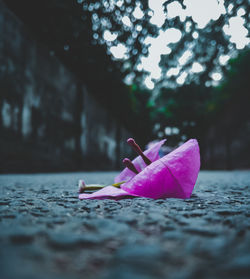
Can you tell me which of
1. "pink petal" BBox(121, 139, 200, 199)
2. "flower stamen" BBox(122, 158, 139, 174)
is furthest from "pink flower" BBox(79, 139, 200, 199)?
"flower stamen" BBox(122, 158, 139, 174)

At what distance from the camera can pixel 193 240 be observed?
0.66 meters

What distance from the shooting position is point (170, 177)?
1.23 meters

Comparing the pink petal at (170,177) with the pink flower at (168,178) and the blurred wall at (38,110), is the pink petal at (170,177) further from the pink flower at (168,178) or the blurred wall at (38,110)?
the blurred wall at (38,110)

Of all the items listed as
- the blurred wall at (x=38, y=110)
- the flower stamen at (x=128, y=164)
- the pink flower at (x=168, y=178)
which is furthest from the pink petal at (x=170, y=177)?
the blurred wall at (x=38, y=110)

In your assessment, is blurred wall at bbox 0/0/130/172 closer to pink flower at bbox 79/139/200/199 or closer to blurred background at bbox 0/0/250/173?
blurred background at bbox 0/0/250/173

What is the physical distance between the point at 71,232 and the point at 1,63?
426 centimetres

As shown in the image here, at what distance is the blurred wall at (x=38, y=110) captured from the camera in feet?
14.0

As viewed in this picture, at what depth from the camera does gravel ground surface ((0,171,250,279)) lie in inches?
19.2

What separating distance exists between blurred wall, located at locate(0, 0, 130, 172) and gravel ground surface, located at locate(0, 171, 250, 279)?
147 inches

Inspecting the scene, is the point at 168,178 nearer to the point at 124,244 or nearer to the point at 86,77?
the point at 124,244

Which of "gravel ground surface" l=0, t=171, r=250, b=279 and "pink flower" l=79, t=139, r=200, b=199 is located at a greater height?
"pink flower" l=79, t=139, r=200, b=199

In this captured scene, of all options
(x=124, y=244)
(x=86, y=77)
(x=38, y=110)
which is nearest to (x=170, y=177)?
(x=124, y=244)

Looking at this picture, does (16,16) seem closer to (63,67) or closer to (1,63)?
(1,63)

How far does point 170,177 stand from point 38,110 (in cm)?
475
